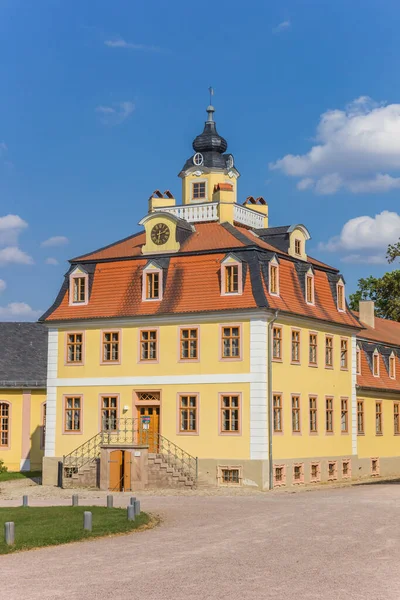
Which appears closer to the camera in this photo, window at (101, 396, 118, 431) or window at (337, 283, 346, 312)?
window at (101, 396, 118, 431)

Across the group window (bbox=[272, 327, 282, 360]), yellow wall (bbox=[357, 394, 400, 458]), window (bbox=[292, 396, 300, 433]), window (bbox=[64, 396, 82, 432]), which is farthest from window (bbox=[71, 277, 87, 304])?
yellow wall (bbox=[357, 394, 400, 458])

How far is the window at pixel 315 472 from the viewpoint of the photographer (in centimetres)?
4150

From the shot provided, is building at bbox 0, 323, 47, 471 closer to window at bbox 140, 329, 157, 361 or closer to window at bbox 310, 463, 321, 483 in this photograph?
window at bbox 140, 329, 157, 361

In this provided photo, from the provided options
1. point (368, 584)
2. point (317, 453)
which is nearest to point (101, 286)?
point (317, 453)

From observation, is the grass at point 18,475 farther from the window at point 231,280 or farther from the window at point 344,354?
the window at point 344,354

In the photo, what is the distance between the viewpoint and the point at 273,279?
39.8m

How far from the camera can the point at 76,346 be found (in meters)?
42.2

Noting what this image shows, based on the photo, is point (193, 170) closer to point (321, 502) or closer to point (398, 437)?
point (398, 437)

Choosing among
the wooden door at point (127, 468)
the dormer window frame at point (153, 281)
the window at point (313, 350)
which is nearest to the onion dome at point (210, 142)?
the dormer window frame at point (153, 281)

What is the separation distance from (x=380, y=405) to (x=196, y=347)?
46.1 feet

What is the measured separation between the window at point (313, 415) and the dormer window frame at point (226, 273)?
19.9 feet

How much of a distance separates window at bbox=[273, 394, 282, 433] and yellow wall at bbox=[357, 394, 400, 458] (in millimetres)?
8546

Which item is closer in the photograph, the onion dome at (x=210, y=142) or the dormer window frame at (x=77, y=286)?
the dormer window frame at (x=77, y=286)

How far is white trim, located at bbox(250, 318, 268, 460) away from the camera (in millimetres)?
37969
